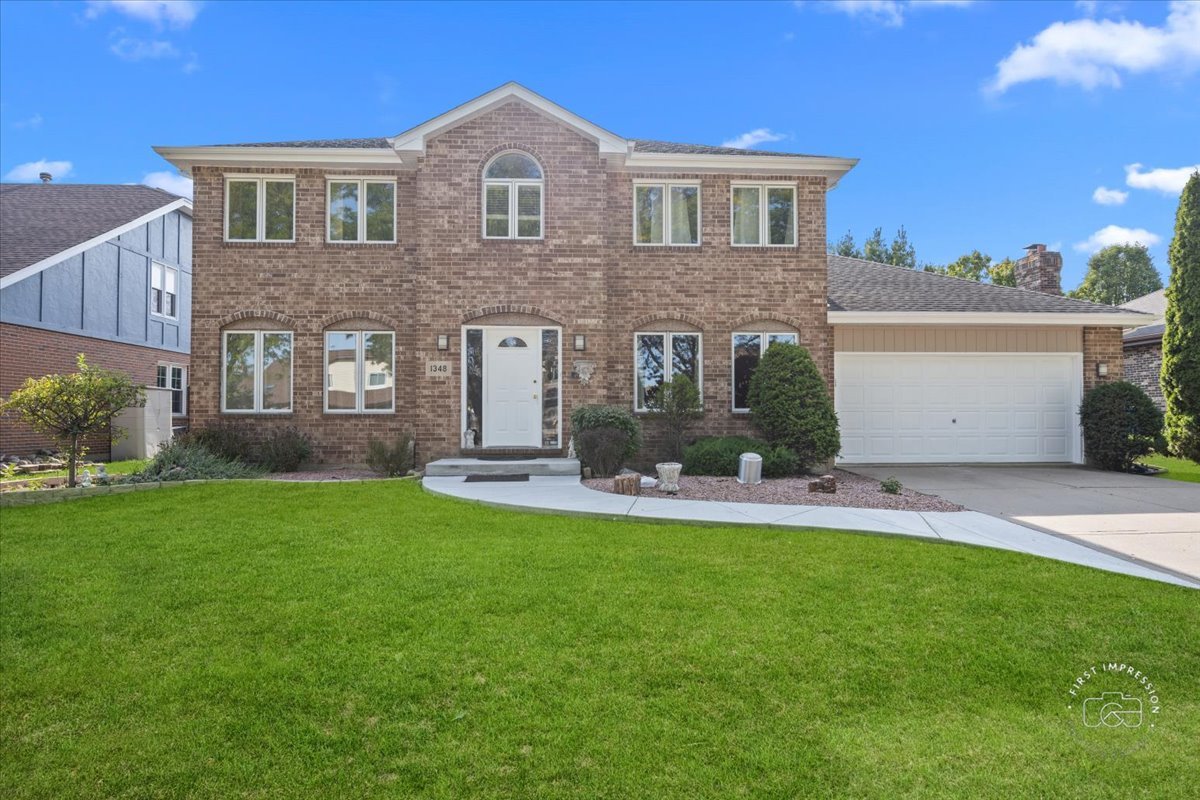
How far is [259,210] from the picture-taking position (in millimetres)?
12258

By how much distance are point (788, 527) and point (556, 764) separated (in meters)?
4.63

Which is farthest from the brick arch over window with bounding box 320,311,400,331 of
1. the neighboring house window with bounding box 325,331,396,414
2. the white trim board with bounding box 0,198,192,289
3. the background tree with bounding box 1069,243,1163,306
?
the background tree with bounding box 1069,243,1163,306

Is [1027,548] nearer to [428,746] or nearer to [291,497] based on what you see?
[428,746]

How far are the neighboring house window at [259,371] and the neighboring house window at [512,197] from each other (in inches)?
183

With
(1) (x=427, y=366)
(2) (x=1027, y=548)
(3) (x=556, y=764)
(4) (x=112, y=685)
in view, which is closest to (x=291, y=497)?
(1) (x=427, y=366)

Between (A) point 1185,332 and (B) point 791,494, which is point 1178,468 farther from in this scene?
(B) point 791,494

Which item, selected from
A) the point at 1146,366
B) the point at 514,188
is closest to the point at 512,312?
the point at 514,188

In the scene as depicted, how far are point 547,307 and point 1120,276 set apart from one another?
44284mm

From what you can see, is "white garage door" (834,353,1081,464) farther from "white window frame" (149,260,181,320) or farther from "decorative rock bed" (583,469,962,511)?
"white window frame" (149,260,181,320)

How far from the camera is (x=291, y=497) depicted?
8.53 m

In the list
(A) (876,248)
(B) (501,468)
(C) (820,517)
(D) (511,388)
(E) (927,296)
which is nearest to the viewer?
(C) (820,517)

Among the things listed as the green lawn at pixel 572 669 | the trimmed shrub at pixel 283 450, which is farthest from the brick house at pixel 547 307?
the green lawn at pixel 572 669

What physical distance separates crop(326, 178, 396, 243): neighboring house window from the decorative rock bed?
22.1ft

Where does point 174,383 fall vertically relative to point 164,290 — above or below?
below
